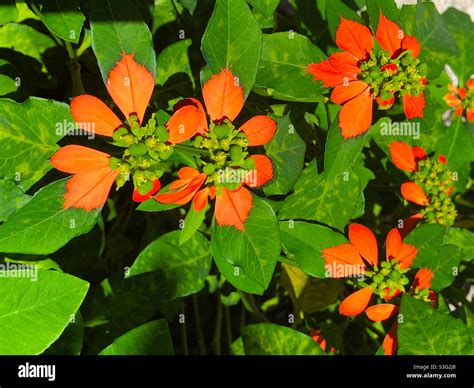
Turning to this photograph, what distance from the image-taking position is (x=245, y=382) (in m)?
1.07

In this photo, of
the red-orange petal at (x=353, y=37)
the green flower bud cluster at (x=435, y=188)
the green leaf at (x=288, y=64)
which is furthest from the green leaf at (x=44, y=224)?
the green flower bud cluster at (x=435, y=188)

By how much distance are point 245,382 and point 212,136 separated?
47cm

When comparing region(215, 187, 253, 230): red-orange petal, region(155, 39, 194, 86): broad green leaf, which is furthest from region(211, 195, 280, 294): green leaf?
region(155, 39, 194, 86): broad green leaf

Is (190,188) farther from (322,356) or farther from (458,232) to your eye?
(458,232)

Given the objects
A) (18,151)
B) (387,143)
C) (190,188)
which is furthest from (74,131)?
(387,143)

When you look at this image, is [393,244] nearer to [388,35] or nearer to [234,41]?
[388,35]

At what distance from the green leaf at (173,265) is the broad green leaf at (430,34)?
57 cm

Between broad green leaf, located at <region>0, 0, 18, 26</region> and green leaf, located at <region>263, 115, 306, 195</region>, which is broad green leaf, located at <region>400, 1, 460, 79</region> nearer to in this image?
green leaf, located at <region>263, 115, 306, 195</region>

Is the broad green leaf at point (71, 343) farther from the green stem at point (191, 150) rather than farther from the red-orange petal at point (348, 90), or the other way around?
the red-orange petal at point (348, 90)

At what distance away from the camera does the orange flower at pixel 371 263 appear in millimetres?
1104

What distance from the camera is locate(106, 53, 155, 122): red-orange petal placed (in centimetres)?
89

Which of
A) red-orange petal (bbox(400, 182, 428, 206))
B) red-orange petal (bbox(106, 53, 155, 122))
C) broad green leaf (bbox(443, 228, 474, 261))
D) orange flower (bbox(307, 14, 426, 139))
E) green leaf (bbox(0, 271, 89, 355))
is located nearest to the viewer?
green leaf (bbox(0, 271, 89, 355))

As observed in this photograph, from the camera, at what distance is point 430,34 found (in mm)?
1126

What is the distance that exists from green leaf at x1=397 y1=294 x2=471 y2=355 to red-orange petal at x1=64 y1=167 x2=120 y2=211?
546 millimetres
